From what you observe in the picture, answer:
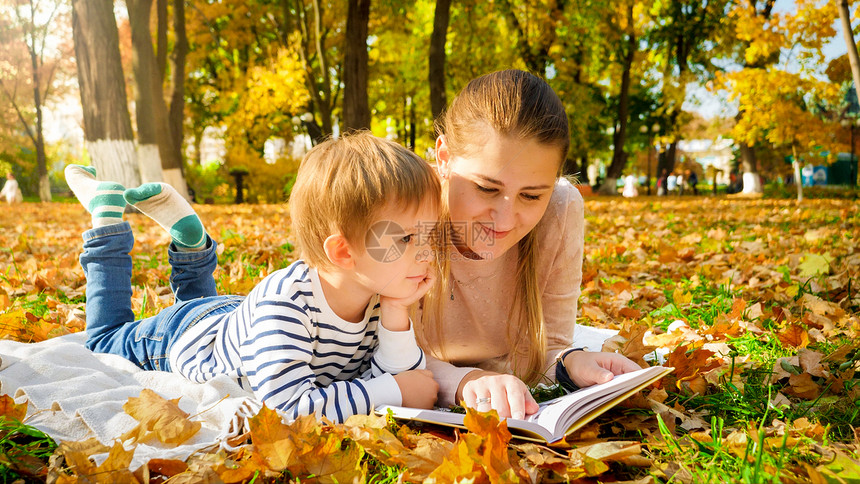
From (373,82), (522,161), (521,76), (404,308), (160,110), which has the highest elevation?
(373,82)

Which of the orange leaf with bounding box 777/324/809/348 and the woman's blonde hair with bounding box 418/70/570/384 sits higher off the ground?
the woman's blonde hair with bounding box 418/70/570/384

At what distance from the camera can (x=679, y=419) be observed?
167cm

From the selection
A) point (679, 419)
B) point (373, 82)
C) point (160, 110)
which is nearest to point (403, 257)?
point (679, 419)

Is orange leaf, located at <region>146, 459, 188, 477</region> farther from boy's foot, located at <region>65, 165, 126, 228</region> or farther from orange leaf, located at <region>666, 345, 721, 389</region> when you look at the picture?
orange leaf, located at <region>666, 345, 721, 389</region>

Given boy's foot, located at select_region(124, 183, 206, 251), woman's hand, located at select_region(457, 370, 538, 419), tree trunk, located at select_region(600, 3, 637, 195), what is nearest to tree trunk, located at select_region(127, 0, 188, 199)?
boy's foot, located at select_region(124, 183, 206, 251)

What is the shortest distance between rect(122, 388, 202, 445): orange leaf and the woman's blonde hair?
93 centimetres

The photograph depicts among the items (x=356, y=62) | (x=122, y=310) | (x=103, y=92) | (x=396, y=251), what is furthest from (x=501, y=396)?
(x=356, y=62)

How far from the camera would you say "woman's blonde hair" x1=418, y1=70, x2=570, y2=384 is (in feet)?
5.99

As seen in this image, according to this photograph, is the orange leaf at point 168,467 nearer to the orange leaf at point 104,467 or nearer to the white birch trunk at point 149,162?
the orange leaf at point 104,467

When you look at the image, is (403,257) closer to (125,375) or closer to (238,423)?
(238,423)

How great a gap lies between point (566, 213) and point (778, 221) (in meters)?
6.83

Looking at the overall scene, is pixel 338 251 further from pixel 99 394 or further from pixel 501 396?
pixel 99 394

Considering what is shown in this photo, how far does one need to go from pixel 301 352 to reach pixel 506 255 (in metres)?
0.92

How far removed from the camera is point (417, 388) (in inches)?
71.4
